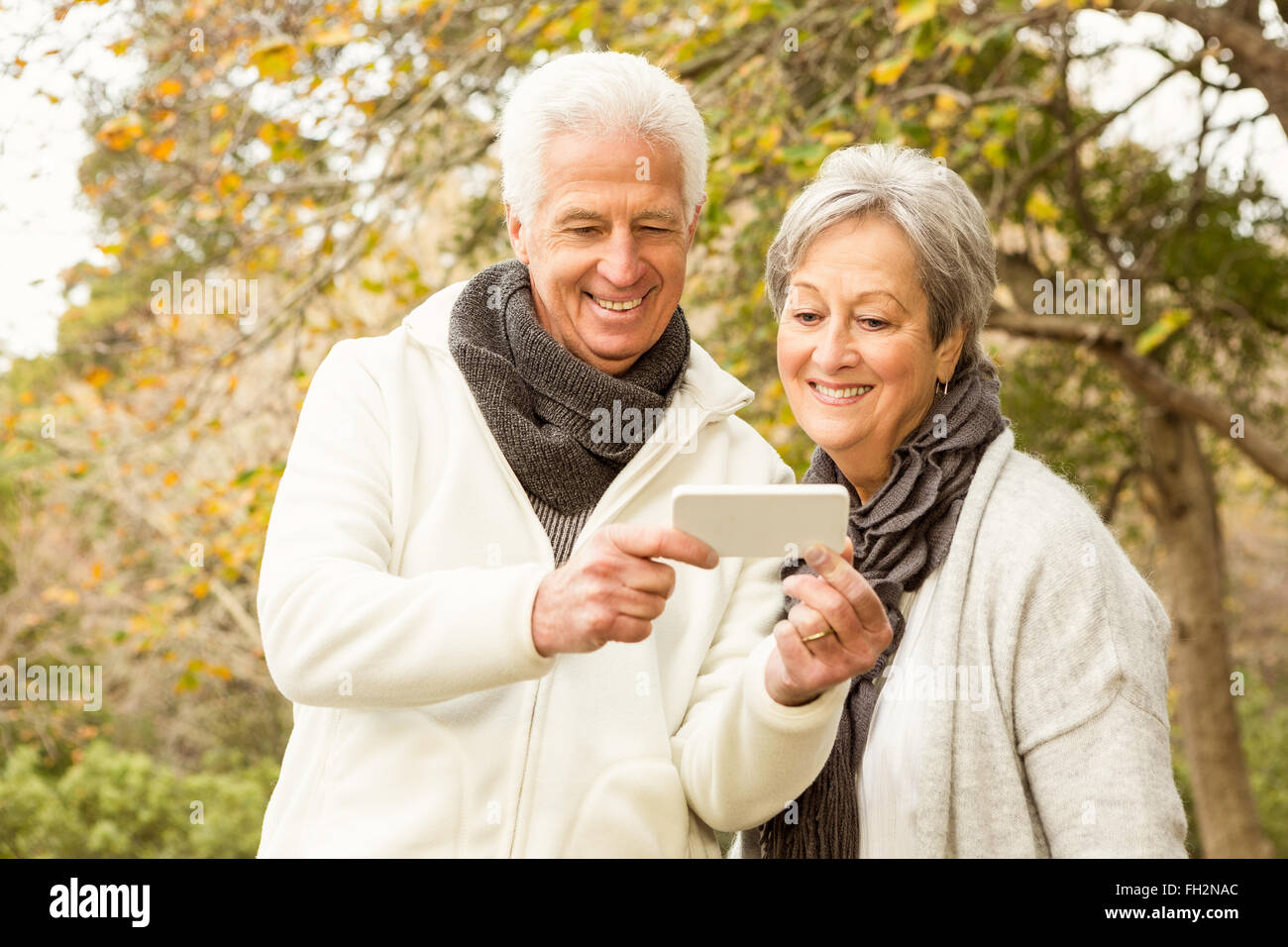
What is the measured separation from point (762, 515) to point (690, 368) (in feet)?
2.44

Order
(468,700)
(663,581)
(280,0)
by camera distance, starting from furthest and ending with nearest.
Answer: (280,0) < (468,700) < (663,581)

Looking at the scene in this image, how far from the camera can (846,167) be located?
241cm

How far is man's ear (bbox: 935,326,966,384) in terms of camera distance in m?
2.41

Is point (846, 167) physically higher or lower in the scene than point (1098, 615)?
higher

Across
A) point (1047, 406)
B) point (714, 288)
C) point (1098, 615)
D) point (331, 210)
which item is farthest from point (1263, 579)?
point (1098, 615)

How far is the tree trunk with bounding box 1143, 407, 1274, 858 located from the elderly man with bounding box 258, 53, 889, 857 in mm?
5585

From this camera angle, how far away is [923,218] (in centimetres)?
231

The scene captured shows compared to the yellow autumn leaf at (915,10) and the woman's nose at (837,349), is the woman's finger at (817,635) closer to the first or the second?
the woman's nose at (837,349)

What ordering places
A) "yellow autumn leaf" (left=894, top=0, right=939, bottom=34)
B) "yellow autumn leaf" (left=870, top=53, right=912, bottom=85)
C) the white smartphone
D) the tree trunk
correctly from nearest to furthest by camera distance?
the white smartphone → "yellow autumn leaf" (left=894, top=0, right=939, bottom=34) → "yellow autumn leaf" (left=870, top=53, right=912, bottom=85) → the tree trunk

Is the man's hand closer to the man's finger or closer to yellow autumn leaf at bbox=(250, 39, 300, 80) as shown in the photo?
the man's finger

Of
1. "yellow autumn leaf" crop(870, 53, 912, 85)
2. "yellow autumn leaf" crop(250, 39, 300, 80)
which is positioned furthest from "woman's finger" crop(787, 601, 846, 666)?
"yellow autumn leaf" crop(250, 39, 300, 80)

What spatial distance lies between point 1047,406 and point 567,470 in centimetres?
558

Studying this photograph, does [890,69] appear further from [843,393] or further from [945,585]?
[945,585]
